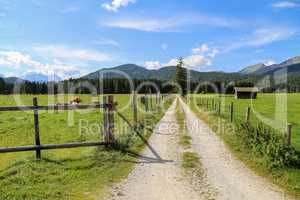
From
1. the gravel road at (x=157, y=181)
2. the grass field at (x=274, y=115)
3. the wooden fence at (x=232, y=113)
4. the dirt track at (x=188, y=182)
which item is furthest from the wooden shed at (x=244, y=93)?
the gravel road at (x=157, y=181)

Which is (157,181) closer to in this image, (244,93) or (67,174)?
(67,174)

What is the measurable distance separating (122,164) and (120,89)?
13084 centimetres

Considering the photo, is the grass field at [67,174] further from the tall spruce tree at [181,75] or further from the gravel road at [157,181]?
the tall spruce tree at [181,75]

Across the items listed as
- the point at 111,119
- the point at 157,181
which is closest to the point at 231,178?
the point at 157,181

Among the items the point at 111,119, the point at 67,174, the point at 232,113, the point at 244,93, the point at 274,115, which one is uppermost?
the point at 244,93

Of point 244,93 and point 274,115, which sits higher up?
point 244,93

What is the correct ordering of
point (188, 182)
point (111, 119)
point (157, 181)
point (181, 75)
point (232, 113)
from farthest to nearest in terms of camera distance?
point (181, 75) → point (232, 113) → point (111, 119) → point (157, 181) → point (188, 182)

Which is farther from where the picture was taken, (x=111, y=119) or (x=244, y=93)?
(x=244, y=93)

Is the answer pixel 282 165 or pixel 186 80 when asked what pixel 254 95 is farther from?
pixel 282 165

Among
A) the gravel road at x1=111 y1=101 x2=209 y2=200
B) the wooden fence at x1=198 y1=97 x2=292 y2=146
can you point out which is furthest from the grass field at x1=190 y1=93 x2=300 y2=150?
the gravel road at x1=111 y1=101 x2=209 y2=200

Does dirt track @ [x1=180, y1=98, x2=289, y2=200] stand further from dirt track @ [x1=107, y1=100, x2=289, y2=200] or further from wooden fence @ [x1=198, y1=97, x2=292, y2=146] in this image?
wooden fence @ [x1=198, y1=97, x2=292, y2=146]

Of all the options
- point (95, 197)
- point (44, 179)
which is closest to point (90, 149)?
point (44, 179)

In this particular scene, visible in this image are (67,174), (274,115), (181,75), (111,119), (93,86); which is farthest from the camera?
(93,86)

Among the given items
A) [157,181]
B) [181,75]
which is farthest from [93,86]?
[157,181]
